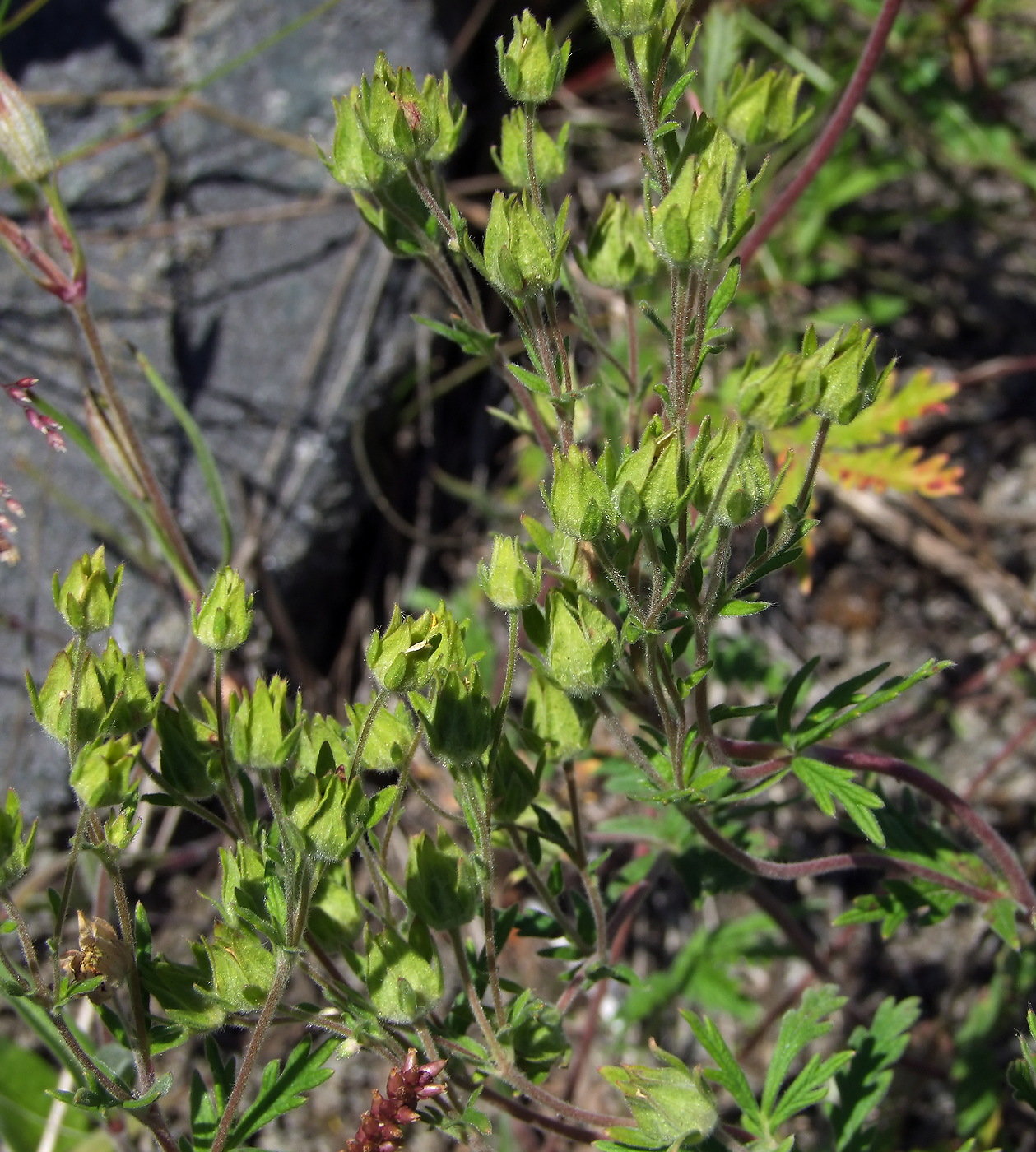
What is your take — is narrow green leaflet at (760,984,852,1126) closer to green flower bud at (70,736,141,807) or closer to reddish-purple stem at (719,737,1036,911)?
reddish-purple stem at (719,737,1036,911)

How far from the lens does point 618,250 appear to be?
1.93 metres

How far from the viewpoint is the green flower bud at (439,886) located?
1.65m

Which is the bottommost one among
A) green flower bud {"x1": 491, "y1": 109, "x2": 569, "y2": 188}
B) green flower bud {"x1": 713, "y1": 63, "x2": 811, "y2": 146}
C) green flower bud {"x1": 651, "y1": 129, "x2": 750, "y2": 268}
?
green flower bud {"x1": 651, "y1": 129, "x2": 750, "y2": 268}

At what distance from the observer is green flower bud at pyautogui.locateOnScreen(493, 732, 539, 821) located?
177 cm

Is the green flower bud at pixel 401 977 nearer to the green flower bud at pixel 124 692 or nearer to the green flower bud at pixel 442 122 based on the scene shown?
the green flower bud at pixel 124 692

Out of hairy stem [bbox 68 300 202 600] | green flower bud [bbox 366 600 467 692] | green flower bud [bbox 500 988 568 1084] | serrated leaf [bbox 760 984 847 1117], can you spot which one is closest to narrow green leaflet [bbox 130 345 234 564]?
hairy stem [bbox 68 300 202 600]

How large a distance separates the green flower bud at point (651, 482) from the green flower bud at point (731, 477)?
0.19ft

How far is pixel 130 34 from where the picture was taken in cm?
393

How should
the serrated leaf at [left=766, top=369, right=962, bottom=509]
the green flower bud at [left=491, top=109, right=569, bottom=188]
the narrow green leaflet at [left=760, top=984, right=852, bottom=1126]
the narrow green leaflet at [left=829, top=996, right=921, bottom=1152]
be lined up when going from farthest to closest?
the serrated leaf at [left=766, top=369, right=962, bottom=509]
the narrow green leaflet at [left=829, top=996, right=921, bottom=1152]
the narrow green leaflet at [left=760, top=984, right=852, bottom=1126]
the green flower bud at [left=491, top=109, right=569, bottom=188]

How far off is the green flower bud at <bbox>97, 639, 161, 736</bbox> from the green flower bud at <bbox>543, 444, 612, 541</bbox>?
2.09ft

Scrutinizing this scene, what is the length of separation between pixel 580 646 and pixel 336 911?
0.58 metres

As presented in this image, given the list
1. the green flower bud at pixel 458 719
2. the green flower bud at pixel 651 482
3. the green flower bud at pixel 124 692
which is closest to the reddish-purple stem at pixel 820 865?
the green flower bud at pixel 458 719

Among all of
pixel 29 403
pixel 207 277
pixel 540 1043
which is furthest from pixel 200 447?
pixel 207 277

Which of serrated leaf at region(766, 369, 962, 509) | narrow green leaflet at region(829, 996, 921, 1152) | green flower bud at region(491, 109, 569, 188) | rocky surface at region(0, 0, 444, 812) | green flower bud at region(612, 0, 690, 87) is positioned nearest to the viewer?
green flower bud at region(612, 0, 690, 87)
